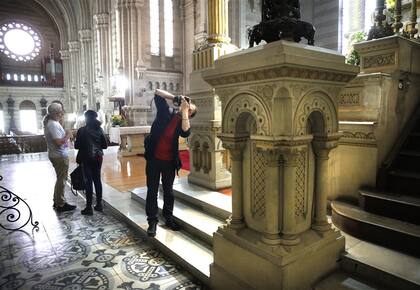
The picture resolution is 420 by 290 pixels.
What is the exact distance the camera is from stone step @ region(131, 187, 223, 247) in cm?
316

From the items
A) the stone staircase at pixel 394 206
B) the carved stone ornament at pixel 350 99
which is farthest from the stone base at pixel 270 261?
the carved stone ornament at pixel 350 99

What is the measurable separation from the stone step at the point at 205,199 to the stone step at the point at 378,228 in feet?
3.83

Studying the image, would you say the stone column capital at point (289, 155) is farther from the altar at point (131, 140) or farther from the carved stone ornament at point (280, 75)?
the altar at point (131, 140)

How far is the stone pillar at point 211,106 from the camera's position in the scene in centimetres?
422

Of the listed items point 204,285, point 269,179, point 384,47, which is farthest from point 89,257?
point 384,47

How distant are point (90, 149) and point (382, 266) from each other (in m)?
3.82

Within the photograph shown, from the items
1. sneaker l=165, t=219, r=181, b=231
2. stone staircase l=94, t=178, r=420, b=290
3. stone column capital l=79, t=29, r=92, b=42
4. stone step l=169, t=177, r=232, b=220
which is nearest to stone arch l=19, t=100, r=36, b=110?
stone column capital l=79, t=29, r=92, b=42

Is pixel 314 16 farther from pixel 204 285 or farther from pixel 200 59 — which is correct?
pixel 204 285

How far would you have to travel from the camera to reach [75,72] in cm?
2316

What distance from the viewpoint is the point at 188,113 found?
3.18 meters

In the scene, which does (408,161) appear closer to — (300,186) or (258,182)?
(300,186)

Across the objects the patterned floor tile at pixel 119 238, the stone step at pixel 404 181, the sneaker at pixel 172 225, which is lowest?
the patterned floor tile at pixel 119 238

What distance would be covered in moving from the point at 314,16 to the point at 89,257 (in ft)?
39.7

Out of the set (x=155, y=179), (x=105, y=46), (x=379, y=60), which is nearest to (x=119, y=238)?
(x=155, y=179)
